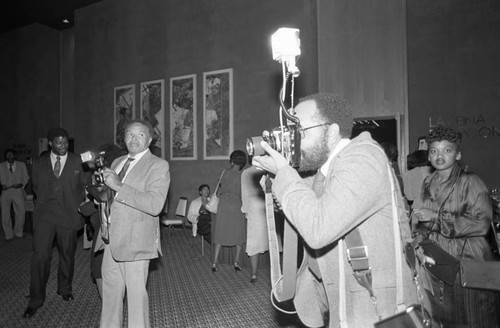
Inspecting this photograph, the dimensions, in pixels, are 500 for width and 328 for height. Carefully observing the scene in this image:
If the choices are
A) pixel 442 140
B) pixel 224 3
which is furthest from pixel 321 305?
pixel 224 3

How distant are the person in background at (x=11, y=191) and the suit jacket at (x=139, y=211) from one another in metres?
6.19

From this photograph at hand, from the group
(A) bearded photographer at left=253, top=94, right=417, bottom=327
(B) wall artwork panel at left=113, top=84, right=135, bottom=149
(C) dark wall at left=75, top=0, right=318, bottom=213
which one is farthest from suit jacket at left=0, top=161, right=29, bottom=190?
(A) bearded photographer at left=253, top=94, right=417, bottom=327

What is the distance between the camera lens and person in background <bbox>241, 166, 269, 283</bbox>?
4785 mm

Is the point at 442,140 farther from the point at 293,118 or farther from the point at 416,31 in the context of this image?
the point at 416,31

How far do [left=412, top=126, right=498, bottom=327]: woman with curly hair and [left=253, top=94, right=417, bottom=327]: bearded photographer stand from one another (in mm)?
1119

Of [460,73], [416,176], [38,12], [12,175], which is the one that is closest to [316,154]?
[416,176]

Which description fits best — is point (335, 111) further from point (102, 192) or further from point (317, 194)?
point (102, 192)

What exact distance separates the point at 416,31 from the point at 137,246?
6.18m

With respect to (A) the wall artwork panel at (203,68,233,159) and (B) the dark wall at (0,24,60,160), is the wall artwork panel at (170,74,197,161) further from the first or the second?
(B) the dark wall at (0,24,60,160)

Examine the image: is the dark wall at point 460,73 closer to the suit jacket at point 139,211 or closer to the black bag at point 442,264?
the black bag at point 442,264

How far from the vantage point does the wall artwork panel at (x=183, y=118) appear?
883 centimetres

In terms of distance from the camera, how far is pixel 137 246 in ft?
8.45

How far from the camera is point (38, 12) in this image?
36.5 ft

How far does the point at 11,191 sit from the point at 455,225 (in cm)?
800
